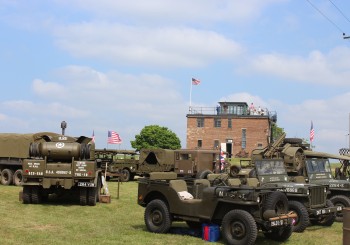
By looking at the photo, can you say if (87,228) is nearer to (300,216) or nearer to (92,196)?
(92,196)

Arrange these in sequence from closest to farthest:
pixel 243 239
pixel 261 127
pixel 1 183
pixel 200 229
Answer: pixel 243 239
pixel 200 229
pixel 1 183
pixel 261 127

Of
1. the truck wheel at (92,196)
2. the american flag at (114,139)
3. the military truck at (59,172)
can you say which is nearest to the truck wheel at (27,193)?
the military truck at (59,172)

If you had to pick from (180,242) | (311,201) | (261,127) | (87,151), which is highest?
(261,127)

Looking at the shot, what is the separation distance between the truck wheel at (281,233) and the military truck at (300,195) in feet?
2.85

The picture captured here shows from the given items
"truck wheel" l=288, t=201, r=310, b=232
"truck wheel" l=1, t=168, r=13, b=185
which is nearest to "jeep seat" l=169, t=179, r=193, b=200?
"truck wheel" l=288, t=201, r=310, b=232

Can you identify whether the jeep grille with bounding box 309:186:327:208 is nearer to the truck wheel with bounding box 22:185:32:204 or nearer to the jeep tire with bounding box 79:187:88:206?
the jeep tire with bounding box 79:187:88:206

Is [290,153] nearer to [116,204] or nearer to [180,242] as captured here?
[116,204]

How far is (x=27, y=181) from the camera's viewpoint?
52.1 feet

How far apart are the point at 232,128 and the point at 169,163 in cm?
3725

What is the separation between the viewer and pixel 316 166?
15.0 meters

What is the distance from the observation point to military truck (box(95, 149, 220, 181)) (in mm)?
26016

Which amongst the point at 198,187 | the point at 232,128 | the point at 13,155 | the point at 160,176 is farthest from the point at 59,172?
the point at 232,128

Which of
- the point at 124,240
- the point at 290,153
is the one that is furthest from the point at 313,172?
the point at 124,240

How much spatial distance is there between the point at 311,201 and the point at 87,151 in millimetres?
8073
